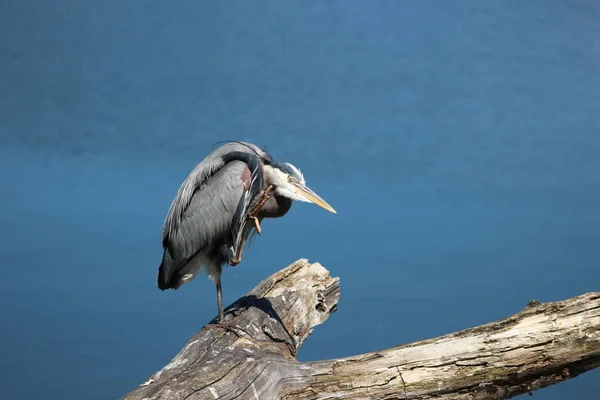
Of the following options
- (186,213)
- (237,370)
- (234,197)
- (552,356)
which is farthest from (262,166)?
(552,356)

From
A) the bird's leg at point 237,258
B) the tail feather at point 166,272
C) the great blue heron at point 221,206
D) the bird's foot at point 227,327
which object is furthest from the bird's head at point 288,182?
the bird's foot at point 227,327

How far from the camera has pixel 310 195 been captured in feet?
13.5

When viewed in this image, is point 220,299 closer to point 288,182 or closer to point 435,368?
point 288,182

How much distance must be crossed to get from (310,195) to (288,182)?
156 mm

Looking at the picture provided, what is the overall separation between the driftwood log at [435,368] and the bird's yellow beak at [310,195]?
1075mm

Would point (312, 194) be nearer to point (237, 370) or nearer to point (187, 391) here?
point (237, 370)

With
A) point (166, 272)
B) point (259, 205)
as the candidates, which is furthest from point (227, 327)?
point (259, 205)

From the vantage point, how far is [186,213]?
13.6 ft

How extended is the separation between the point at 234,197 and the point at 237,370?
1220mm

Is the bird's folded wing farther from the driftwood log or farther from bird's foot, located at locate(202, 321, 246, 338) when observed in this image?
the driftwood log

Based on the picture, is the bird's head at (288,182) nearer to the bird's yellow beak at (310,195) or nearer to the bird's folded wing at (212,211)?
the bird's yellow beak at (310,195)

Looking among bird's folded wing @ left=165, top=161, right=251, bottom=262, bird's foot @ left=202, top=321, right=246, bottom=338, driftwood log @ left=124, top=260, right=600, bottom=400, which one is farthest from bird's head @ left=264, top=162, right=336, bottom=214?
driftwood log @ left=124, top=260, right=600, bottom=400

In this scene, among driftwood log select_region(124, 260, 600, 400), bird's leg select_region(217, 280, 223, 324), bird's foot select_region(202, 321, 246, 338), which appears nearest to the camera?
driftwood log select_region(124, 260, 600, 400)

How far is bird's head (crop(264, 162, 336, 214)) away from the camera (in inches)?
162
